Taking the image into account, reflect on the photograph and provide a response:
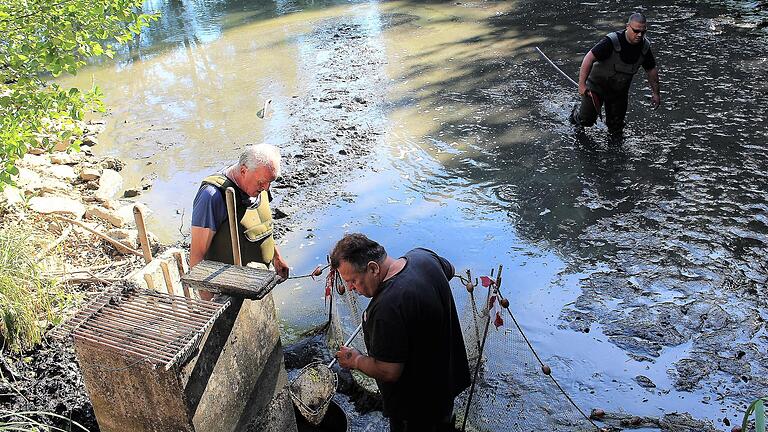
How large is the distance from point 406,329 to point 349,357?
42 centimetres

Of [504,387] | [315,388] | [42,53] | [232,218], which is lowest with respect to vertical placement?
[504,387]

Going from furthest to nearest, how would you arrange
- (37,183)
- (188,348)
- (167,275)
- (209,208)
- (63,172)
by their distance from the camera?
(63,172), (37,183), (167,275), (209,208), (188,348)

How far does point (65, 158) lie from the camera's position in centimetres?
959

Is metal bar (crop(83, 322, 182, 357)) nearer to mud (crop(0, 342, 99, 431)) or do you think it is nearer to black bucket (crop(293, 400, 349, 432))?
mud (crop(0, 342, 99, 431))

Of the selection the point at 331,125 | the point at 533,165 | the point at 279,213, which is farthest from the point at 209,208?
the point at 331,125

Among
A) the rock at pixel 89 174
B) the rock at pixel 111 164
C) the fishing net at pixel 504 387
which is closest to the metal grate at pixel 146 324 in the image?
the fishing net at pixel 504 387

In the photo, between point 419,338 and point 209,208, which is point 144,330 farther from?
point 419,338

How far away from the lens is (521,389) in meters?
4.87

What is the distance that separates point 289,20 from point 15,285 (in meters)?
13.4

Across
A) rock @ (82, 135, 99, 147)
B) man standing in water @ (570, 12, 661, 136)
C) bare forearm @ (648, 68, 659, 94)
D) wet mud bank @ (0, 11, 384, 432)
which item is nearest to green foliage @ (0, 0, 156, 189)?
wet mud bank @ (0, 11, 384, 432)

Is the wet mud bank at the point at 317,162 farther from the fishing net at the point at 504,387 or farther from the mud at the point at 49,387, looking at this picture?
the fishing net at the point at 504,387

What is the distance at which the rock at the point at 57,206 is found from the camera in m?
7.28

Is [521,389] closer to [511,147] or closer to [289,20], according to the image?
[511,147]

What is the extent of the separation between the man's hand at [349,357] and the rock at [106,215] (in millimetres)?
5052
